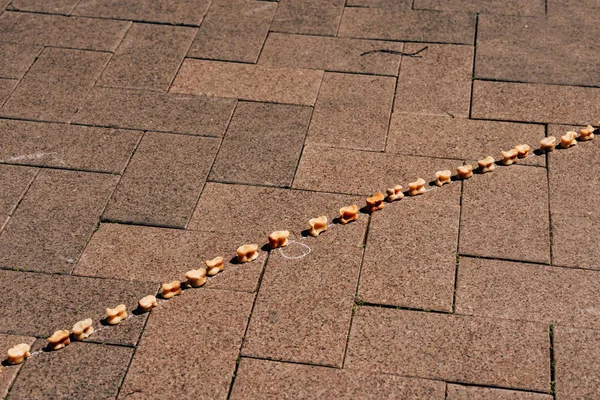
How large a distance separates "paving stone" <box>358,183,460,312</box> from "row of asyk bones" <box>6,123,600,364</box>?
8cm

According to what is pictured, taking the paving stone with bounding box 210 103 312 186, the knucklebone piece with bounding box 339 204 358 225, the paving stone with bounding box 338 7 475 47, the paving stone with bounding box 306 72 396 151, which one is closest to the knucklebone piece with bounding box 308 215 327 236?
the knucklebone piece with bounding box 339 204 358 225

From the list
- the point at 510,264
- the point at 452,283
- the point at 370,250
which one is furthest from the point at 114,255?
the point at 510,264

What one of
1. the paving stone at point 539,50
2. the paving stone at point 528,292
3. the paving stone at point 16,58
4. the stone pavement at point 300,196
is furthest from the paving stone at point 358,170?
the paving stone at point 16,58

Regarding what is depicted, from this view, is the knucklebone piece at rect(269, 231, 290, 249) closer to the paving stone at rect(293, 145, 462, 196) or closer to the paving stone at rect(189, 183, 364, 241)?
the paving stone at rect(189, 183, 364, 241)

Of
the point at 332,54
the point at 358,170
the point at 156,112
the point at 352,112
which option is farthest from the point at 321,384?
the point at 332,54

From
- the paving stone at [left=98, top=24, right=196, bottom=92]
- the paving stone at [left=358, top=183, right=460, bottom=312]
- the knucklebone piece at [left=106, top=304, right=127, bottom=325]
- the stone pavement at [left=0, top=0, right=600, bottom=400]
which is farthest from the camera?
the paving stone at [left=98, top=24, right=196, bottom=92]

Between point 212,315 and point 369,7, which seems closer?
point 212,315

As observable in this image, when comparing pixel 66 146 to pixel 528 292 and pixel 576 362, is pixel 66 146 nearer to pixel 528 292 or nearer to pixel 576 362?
pixel 528 292

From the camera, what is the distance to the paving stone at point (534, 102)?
5.64m

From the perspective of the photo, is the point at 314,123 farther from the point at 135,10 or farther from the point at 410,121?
the point at 135,10

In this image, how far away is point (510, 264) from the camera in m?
4.57

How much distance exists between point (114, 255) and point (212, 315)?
0.74 metres

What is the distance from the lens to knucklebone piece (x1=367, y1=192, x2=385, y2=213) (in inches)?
192

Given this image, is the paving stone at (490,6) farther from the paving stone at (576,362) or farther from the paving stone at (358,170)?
the paving stone at (576,362)
